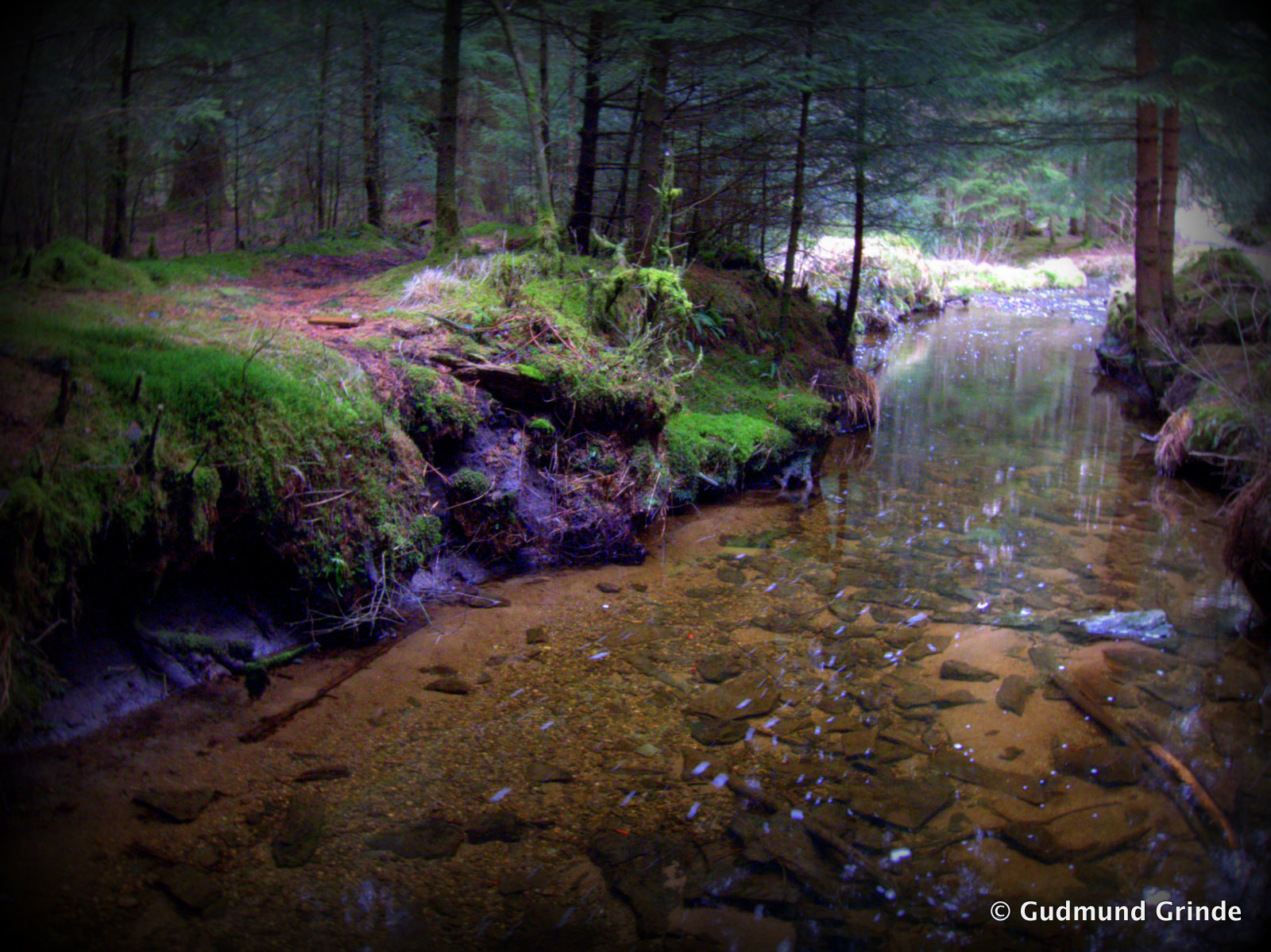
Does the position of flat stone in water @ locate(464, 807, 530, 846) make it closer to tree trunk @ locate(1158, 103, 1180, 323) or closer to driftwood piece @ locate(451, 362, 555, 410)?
driftwood piece @ locate(451, 362, 555, 410)

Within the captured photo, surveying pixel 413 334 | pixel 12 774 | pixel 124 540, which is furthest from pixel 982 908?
pixel 413 334

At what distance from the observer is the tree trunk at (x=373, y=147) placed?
11.1m

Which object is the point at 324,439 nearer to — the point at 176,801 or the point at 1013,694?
the point at 176,801

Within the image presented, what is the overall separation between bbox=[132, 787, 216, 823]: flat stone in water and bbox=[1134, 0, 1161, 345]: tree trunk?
41.3 ft

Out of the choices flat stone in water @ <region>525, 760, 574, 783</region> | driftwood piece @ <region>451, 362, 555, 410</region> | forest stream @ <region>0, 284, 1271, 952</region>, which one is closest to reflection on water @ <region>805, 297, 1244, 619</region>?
forest stream @ <region>0, 284, 1271, 952</region>

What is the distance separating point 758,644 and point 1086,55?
6.68 metres

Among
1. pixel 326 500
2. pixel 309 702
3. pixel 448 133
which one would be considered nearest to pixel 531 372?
pixel 326 500

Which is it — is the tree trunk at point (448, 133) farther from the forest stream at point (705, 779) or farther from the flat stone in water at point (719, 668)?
the flat stone in water at point (719, 668)

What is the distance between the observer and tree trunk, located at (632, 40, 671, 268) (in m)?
7.79

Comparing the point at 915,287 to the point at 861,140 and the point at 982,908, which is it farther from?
the point at 982,908

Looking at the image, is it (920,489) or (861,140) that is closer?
(920,489)

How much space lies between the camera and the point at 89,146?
548 centimetres

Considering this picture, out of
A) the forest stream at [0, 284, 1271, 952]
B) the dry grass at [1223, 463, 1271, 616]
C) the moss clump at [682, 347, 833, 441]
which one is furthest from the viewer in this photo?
the moss clump at [682, 347, 833, 441]

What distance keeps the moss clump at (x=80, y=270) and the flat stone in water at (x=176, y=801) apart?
11.5 ft
